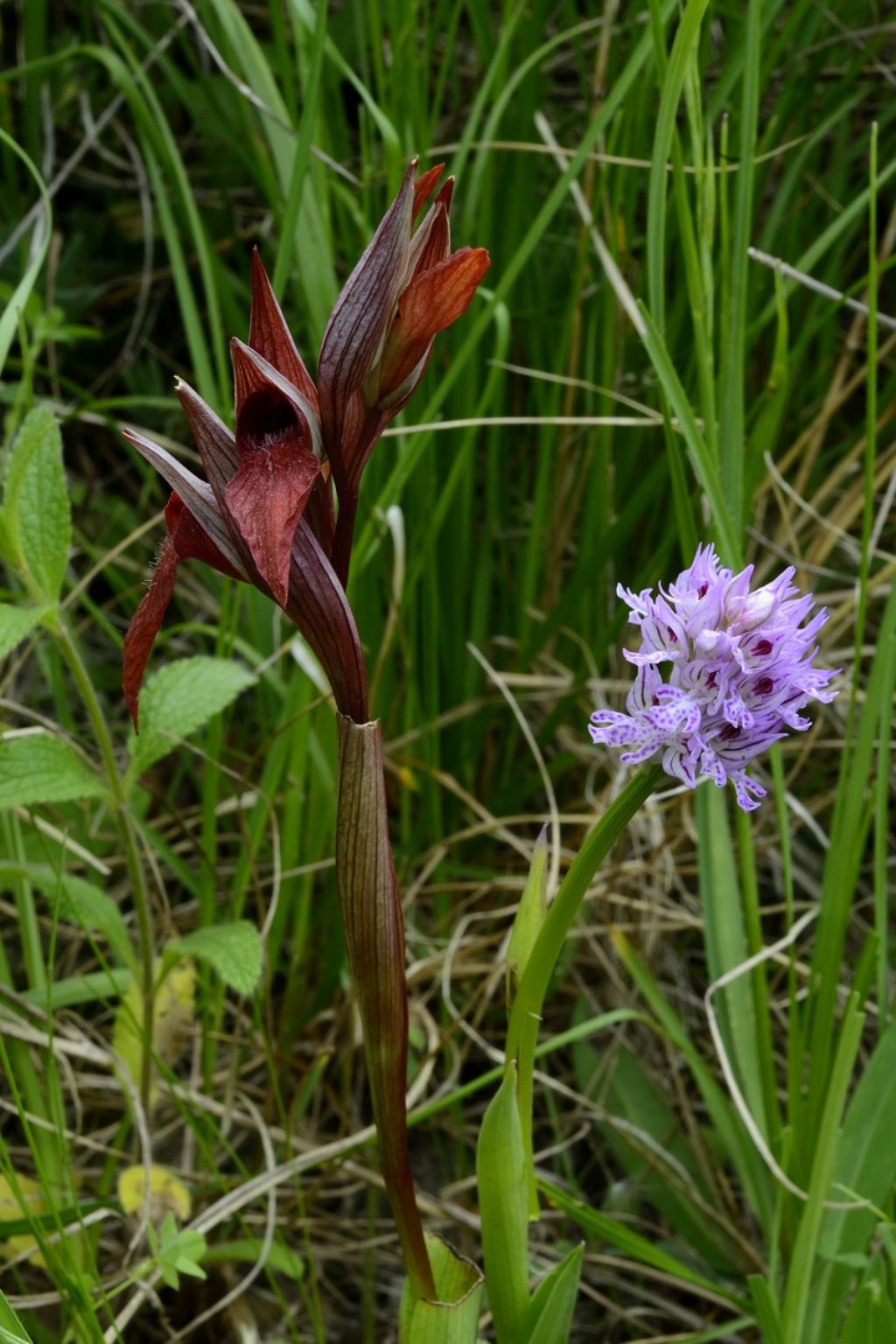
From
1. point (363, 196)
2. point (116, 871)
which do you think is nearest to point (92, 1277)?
point (116, 871)

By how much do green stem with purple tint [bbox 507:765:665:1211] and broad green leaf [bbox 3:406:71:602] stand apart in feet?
1.73

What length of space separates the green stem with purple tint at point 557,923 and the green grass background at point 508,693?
0.66ft

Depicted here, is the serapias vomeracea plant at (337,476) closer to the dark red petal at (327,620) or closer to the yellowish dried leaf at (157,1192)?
the dark red petal at (327,620)

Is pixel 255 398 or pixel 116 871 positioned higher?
pixel 255 398

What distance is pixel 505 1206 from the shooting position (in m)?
0.83

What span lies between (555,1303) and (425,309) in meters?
0.62

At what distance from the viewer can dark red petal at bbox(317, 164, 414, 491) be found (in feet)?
2.28

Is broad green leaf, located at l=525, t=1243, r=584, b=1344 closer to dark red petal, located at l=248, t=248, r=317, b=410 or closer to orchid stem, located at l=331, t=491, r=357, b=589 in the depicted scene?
orchid stem, located at l=331, t=491, r=357, b=589

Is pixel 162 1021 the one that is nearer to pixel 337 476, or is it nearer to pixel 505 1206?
pixel 505 1206

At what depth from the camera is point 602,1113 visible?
1417mm

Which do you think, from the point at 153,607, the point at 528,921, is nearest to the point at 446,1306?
the point at 528,921

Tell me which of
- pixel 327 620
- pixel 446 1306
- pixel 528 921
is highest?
pixel 327 620

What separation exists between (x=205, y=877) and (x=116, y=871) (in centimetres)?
45

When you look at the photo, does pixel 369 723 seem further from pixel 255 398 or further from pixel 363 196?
pixel 363 196
